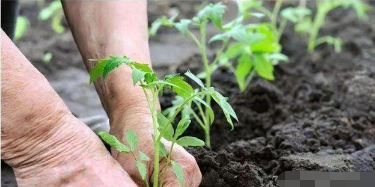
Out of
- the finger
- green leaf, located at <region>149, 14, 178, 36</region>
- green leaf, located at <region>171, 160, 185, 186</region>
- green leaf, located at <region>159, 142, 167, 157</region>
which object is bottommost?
the finger

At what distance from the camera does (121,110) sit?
2072mm

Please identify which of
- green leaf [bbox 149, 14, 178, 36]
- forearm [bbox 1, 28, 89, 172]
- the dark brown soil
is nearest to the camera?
forearm [bbox 1, 28, 89, 172]

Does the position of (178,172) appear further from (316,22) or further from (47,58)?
(316,22)

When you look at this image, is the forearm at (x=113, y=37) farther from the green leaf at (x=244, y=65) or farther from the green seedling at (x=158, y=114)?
the green leaf at (x=244, y=65)

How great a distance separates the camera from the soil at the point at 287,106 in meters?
2.08

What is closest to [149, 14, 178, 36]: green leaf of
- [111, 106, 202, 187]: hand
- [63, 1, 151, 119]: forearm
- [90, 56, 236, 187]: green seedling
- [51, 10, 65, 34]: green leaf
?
[63, 1, 151, 119]: forearm

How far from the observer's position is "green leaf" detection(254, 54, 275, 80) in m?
2.88

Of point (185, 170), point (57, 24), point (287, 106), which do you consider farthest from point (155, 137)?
point (57, 24)

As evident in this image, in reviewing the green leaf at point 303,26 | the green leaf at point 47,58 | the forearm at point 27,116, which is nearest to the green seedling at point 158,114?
the forearm at point 27,116

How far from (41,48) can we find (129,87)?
234 cm

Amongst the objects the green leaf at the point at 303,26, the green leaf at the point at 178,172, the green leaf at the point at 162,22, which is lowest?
the green leaf at the point at 303,26

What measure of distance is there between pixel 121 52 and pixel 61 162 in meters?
0.59

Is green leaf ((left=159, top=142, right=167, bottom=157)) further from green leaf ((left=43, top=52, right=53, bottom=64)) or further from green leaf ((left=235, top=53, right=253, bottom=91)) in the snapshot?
green leaf ((left=43, top=52, right=53, bottom=64))

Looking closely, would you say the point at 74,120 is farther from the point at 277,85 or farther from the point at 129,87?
the point at 277,85
